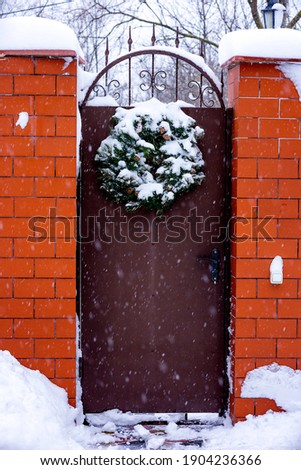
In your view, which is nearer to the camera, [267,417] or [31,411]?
[31,411]

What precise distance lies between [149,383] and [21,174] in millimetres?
1691

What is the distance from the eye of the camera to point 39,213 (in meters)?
A: 3.89

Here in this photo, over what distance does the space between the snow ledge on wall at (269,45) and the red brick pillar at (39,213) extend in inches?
43.1

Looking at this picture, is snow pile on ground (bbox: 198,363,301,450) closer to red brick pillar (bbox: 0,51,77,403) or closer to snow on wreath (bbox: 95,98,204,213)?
Answer: red brick pillar (bbox: 0,51,77,403)

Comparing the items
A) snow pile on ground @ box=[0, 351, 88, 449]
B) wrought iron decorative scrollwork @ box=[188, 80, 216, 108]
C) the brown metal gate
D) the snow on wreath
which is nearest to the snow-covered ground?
snow pile on ground @ box=[0, 351, 88, 449]

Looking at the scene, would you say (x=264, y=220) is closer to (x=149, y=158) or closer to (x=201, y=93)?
(x=149, y=158)

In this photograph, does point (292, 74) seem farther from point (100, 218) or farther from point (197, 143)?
point (100, 218)

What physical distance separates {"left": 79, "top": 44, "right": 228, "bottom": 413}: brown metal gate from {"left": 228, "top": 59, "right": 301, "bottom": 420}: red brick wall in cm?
20

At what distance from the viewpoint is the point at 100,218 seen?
162 inches

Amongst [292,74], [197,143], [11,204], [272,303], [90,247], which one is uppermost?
[292,74]

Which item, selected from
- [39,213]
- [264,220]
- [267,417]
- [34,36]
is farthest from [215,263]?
[34,36]

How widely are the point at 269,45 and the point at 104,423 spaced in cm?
278

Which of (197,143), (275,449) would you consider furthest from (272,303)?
(197,143)

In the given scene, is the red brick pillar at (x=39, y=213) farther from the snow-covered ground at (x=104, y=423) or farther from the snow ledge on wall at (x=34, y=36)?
the snow-covered ground at (x=104, y=423)
